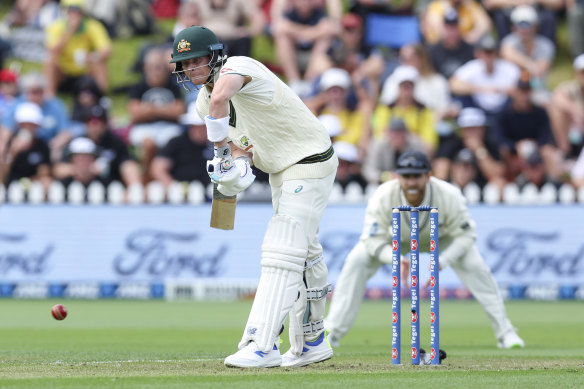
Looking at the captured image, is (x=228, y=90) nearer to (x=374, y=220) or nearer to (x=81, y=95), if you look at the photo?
(x=374, y=220)

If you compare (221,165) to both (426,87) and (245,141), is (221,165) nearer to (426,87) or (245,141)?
(245,141)

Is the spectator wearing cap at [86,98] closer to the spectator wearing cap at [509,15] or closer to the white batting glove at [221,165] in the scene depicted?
the spectator wearing cap at [509,15]

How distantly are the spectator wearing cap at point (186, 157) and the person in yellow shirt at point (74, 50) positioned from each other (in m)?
2.67

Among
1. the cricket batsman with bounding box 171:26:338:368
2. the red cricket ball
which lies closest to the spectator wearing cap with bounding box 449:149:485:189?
the red cricket ball

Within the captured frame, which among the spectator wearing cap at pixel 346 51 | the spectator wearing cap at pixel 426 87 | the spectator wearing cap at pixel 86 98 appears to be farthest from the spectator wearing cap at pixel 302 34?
the spectator wearing cap at pixel 86 98

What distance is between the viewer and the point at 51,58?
58.1 feet

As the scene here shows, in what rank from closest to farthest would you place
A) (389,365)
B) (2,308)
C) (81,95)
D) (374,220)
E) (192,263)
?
(389,365) < (374,220) < (2,308) < (192,263) < (81,95)

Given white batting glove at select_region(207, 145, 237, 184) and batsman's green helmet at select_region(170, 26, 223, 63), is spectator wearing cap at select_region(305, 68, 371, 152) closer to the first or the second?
batsman's green helmet at select_region(170, 26, 223, 63)

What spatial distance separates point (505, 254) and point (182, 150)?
15.6 feet

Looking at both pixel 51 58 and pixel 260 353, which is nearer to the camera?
pixel 260 353

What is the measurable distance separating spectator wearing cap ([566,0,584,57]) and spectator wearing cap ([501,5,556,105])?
1.96ft

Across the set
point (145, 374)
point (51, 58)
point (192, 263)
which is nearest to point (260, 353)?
point (145, 374)

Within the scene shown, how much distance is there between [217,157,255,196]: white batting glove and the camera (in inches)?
249

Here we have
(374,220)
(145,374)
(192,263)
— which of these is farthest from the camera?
(192,263)
